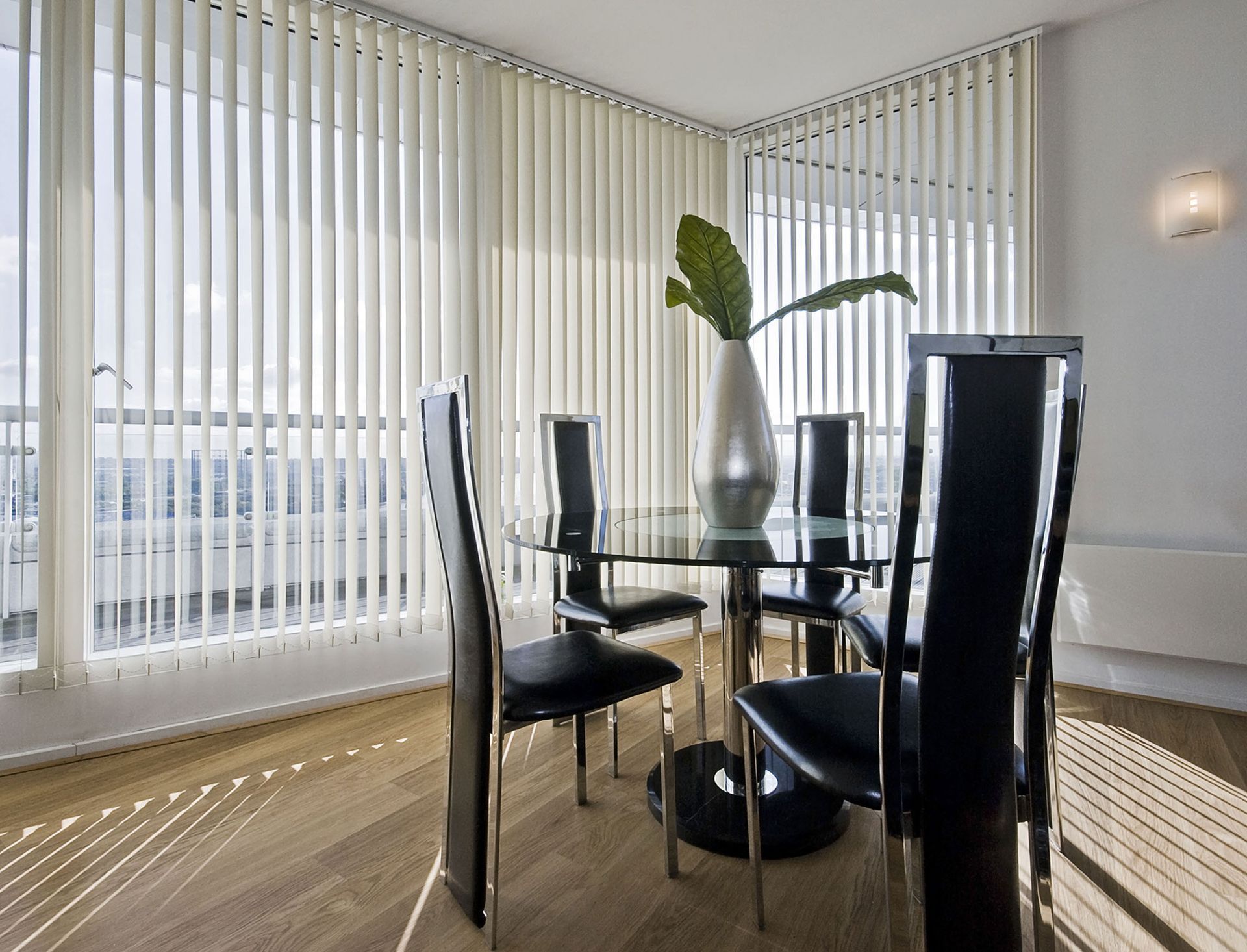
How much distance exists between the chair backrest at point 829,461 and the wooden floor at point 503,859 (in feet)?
3.54

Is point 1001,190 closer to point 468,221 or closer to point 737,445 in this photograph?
point 737,445

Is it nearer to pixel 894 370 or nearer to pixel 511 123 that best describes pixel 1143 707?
pixel 894 370

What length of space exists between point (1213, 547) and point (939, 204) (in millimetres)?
1778

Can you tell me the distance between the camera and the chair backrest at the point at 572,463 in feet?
8.76

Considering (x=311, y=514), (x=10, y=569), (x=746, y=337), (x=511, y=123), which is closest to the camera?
(x=746, y=337)

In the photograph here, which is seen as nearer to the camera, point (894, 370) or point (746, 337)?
point (746, 337)

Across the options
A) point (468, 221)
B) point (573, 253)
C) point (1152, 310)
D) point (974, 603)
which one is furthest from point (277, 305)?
point (1152, 310)

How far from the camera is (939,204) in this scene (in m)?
3.22

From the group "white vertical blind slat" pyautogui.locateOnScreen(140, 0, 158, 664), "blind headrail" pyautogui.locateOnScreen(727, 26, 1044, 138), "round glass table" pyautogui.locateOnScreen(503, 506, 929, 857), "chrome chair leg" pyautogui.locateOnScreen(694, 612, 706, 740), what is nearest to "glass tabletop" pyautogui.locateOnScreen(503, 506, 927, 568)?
"round glass table" pyautogui.locateOnScreen(503, 506, 929, 857)

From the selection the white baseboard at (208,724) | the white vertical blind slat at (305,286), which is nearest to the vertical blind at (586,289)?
the white baseboard at (208,724)

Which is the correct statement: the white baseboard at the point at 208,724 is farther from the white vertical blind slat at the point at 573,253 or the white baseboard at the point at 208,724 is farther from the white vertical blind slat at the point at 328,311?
the white vertical blind slat at the point at 573,253

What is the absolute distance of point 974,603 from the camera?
0.98 m

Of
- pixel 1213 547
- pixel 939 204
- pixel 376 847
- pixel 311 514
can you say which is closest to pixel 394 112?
pixel 311 514

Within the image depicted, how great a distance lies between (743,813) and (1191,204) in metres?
2.78
